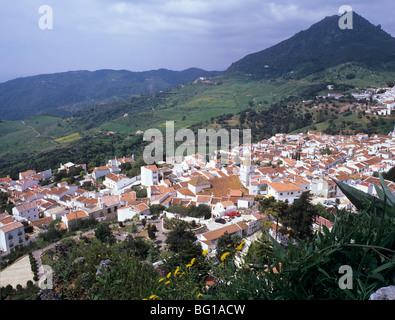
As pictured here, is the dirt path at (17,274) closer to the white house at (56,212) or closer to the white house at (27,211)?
the white house at (56,212)

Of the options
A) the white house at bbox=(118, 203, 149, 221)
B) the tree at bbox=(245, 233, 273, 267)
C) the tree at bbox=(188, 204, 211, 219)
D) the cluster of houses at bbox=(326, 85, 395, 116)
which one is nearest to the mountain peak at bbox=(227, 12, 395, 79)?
the cluster of houses at bbox=(326, 85, 395, 116)

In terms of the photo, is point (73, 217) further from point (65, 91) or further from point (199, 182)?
point (65, 91)

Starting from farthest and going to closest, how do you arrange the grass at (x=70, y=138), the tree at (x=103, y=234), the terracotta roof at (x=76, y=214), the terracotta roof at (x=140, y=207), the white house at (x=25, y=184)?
the grass at (x=70, y=138)
the white house at (x=25, y=184)
the terracotta roof at (x=140, y=207)
the terracotta roof at (x=76, y=214)
the tree at (x=103, y=234)

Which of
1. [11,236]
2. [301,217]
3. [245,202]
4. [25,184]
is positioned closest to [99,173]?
[25,184]

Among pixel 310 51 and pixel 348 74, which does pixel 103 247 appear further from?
pixel 310 51

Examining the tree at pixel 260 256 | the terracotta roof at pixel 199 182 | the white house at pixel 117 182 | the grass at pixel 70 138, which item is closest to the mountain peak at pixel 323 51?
the grass at pixel 70 138

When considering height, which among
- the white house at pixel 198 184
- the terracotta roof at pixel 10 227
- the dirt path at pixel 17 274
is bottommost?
the dirt path at pixel 17 274
